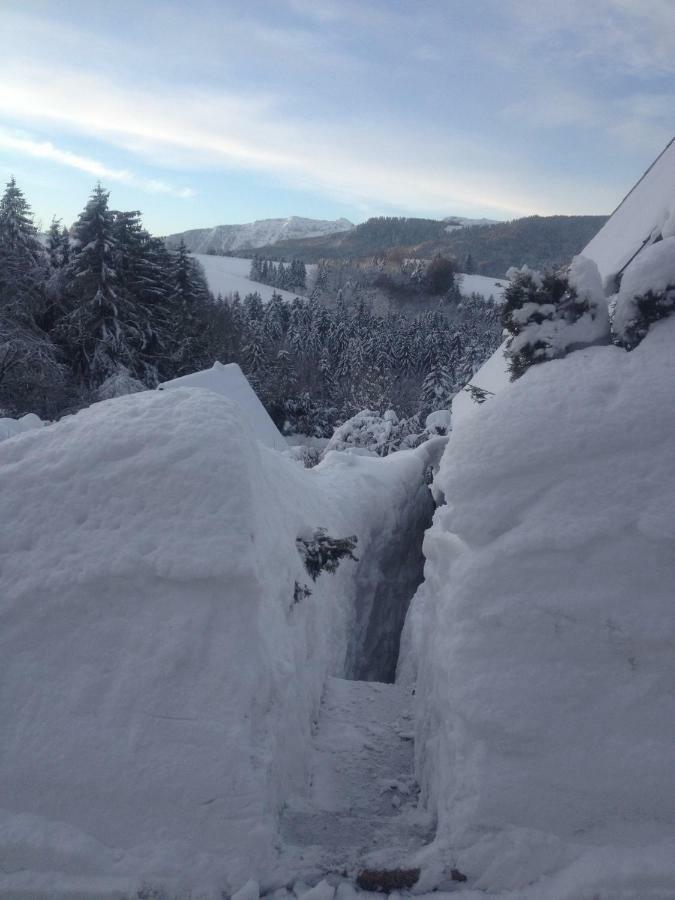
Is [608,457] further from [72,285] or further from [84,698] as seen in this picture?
[72,285]

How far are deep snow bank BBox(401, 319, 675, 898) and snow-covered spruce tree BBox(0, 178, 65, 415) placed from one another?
1873cm

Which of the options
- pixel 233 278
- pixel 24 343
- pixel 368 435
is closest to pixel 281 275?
pixel 233 278

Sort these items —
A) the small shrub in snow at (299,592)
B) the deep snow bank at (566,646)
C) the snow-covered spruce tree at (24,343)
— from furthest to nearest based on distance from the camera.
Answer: the snow-covered spruce tree at (24,343)
the small shrub in snow at (299,592)
the deep snow bank at (566,646)

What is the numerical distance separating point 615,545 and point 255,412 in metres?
15.1

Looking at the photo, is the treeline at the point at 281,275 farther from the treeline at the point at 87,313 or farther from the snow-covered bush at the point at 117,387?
the snow-covered bush at the point at 117,387

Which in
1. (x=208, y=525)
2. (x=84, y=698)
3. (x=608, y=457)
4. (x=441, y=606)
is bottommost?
(x=84, y=698)

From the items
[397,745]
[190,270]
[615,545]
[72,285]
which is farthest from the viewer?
[190,270]

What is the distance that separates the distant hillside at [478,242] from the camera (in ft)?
306

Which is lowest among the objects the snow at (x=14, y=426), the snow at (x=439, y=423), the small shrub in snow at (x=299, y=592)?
the snow at (x=439, y=423)

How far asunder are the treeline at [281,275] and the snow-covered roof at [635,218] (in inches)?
3284

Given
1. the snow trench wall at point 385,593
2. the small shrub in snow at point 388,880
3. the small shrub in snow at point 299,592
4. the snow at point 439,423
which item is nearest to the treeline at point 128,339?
the snow at point 439,423

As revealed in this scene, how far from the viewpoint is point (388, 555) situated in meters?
11.3

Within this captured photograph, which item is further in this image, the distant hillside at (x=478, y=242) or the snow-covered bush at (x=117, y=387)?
the distant hillside at (x=478, y=242)

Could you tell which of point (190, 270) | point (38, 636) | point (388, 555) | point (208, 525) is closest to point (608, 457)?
point (208, 525)
